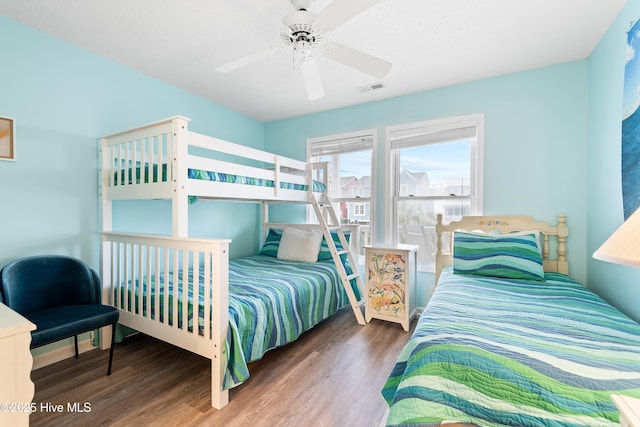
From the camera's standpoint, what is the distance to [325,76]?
2732 mm

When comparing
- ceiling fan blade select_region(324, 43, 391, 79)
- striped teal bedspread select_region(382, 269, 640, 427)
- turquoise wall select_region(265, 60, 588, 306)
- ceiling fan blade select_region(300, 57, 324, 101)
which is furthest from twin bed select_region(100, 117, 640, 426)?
ceiling fan blade select_region(324, 43, 391, 79)

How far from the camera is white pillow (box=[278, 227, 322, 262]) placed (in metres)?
3.29

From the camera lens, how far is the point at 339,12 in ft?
4.86

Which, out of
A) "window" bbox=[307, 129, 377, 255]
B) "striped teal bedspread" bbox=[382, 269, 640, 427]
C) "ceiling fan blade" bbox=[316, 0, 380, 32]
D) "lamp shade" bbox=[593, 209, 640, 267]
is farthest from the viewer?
"window" bbox=[307, 129, 377, 255]

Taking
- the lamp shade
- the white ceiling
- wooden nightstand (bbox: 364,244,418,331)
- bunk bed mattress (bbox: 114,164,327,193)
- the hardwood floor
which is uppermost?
the white ceiling

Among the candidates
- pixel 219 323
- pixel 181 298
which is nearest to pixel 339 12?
pixel 219 323

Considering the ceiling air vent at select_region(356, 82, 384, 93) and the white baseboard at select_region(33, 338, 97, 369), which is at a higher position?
the ceiling air vent at select_region(356, 82, 384, 93)

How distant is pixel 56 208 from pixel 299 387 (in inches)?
88.0

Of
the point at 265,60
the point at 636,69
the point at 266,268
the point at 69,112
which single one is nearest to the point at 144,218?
the point at 69,112

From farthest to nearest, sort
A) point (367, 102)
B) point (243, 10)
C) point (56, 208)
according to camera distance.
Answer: point (367, 102)
point (56, 208)
point (243, 10)

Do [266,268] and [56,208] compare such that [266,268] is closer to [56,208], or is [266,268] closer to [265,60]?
[56,208]

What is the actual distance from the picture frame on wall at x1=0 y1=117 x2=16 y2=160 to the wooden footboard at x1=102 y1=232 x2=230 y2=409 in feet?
2.59

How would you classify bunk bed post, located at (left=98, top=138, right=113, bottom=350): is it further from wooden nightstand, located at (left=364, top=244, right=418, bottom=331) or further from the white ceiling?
wooden nightstand, located at (left=364, top=244, right=418, bottom=331)

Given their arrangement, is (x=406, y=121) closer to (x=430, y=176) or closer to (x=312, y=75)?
(x=430, y=176)
